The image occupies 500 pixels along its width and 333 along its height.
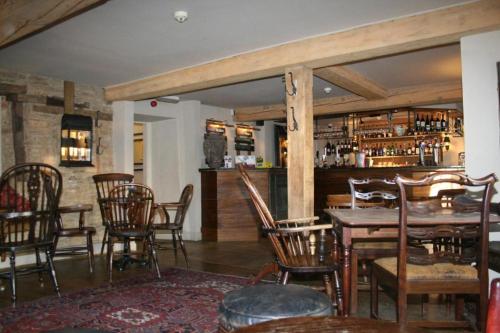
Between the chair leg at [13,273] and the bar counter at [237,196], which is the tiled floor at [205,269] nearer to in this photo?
the chair leg at [13,273]

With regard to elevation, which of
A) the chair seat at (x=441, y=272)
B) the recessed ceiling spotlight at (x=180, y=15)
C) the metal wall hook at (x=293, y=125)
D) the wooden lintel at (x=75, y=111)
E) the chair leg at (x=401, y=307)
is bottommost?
the chair leg at (x=401, y=307)

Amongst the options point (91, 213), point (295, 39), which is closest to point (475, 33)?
point (295, 39)

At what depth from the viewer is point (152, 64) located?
506 cm

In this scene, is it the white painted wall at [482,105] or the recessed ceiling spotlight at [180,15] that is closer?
the white painted wall at [482,105]

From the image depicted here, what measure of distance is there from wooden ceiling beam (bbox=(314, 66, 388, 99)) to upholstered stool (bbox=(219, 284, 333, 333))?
3.67 meters

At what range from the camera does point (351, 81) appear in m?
5.55

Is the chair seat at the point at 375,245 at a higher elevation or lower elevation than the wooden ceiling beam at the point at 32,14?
lower

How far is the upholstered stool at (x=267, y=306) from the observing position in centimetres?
146

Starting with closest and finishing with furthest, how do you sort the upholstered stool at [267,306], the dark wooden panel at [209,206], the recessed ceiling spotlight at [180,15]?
the upholstered stool at [267,306] < the recessed ceiling spotlight at [180,15] < the dark wooden panel at [209,206]

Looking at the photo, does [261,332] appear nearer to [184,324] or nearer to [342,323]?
[342,323]

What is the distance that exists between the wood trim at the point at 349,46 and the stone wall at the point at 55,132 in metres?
1.24

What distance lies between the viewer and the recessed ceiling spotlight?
11.3ft

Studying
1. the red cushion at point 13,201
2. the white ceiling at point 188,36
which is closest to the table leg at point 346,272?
the white ceiling at point 188,36

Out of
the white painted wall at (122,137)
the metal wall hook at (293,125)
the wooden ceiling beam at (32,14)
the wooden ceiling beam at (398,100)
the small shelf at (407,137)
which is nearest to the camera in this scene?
the wooden ceiling beam at (32,14)
